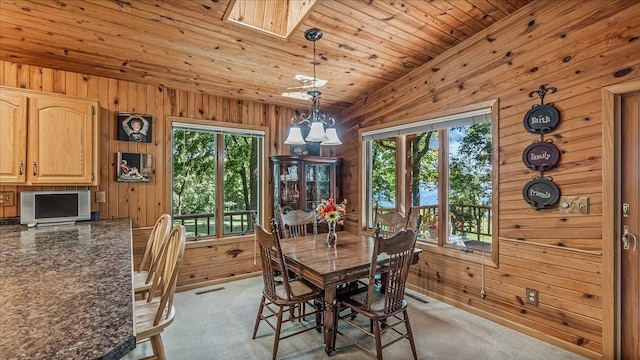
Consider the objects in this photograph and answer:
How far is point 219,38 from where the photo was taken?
2.86m

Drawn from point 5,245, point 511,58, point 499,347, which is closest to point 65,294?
point 5,245

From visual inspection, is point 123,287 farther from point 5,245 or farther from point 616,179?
point 616,179

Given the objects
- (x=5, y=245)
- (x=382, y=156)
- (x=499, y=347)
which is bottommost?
(x=499, y=347)

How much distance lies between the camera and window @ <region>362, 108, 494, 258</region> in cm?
324

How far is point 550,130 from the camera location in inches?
103

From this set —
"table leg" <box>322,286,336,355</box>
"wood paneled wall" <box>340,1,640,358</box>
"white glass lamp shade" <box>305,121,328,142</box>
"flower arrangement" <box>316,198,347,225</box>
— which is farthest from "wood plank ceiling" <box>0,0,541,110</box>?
"table leg" <box>322,286,336,355</box>

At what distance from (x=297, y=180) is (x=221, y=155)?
112 cm

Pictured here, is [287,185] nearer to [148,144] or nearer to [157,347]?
[148,144]

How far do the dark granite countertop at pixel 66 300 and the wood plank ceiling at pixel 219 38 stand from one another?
1.79 meters

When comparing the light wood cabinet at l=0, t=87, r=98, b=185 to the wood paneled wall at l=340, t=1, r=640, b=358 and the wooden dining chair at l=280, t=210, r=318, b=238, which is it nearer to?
the wooden dining chair at l=280, t=210, r=318, b=238

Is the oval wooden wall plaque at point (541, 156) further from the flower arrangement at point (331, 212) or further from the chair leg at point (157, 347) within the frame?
the chair leg at point (157, 347)

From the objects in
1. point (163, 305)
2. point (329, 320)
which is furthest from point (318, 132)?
point (163, 305)

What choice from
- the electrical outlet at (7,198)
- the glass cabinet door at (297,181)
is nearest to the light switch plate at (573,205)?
the glass cabinet door at (297,181)

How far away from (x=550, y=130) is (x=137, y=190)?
Answer: 431 cm
